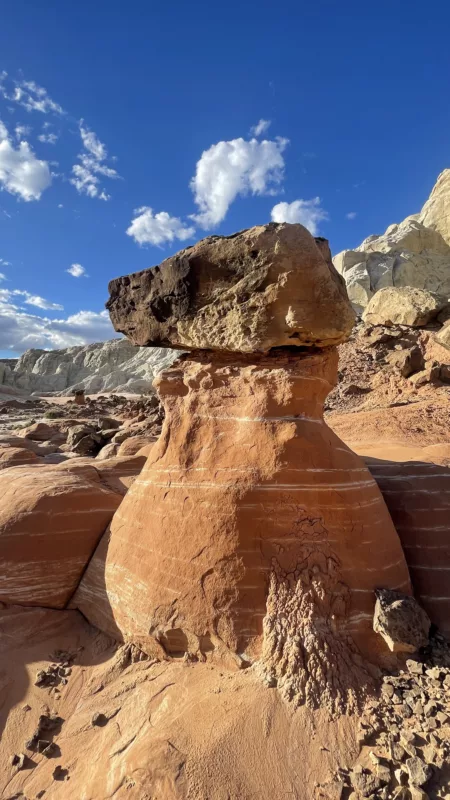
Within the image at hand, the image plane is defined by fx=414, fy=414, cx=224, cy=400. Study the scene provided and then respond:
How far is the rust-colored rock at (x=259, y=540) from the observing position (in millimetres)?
3105

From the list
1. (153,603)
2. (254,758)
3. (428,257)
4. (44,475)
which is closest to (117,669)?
(153,603)

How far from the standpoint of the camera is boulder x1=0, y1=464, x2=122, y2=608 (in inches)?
170

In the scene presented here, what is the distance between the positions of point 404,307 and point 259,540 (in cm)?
1553

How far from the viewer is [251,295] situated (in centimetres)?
362

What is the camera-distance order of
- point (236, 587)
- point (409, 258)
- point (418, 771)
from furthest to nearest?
point (409, 258) < point (236, 587) < point (418, 771)

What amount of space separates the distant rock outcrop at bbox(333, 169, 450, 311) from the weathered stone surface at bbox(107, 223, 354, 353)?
103ft

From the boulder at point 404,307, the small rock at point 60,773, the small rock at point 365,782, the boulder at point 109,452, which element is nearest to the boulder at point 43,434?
the boulder at point 109,452

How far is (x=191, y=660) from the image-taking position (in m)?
3.29

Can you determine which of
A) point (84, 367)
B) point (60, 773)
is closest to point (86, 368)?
point (84, 367)

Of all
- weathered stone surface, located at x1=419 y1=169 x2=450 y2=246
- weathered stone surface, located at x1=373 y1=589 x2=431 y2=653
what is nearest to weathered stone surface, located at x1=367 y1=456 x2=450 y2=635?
weathered stone surface, located at x1=373 y1=589 x2=431 y2=653

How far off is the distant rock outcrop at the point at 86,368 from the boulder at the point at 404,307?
1568 inches

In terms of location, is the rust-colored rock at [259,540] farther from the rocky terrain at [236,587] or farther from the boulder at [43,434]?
the boulder at [43,434]

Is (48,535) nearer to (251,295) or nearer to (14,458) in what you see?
(14,458)

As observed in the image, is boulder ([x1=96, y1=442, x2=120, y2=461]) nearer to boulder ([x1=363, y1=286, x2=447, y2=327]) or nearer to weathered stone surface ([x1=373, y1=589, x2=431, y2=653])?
weathered stone surface ([x1=373, y1=589, x2=431, y2=653])
